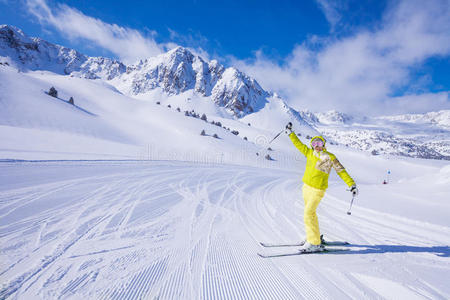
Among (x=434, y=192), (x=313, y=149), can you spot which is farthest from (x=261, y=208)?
(x=434, y=192)

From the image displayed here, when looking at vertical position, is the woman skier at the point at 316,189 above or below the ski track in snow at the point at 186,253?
above

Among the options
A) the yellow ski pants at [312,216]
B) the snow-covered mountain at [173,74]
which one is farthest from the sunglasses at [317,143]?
the snow-covered mountain at [173,74]

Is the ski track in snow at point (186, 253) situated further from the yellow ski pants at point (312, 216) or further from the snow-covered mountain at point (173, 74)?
the snow-covered mountain at point (173, 74)

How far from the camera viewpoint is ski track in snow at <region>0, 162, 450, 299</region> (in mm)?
2164

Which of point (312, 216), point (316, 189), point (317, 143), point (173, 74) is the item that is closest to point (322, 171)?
point (316, 189)

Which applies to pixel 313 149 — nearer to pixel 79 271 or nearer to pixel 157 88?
pixel 79 271

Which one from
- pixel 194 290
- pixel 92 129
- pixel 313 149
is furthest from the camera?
pixel 92 129

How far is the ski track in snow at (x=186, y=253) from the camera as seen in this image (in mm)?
2164

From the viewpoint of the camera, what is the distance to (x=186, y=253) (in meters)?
2.88

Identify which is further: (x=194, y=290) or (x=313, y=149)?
(x=313, y=149)

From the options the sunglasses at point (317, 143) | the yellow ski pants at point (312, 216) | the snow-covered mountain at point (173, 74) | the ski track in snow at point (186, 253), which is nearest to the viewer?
the ski track in snow at point (186, 253)

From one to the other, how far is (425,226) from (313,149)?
361 centimetres

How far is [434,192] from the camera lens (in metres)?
6.97

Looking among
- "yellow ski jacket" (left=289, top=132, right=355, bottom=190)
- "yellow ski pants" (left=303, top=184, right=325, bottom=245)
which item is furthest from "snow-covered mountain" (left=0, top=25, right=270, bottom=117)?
"yellow ski pants" (left=303, top=184, right=325, bottom=245)
